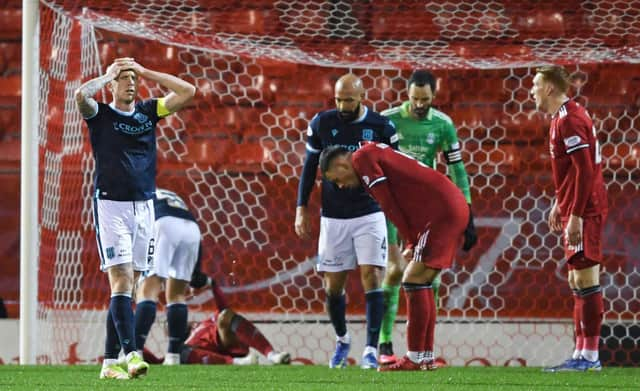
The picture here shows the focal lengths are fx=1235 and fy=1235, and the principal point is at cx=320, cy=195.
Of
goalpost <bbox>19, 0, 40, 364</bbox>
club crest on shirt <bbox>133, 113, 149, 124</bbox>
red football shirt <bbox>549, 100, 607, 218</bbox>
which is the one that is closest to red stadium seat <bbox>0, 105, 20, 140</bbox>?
goalpost <bbox>19, 0, 40, 364</bbox>

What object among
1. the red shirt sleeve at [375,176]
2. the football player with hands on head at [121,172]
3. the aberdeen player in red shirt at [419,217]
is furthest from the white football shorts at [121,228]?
the red shirt sleeve at [375,176]

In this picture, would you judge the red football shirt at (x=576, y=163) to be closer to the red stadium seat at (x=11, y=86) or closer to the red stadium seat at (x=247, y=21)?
the red stadium seat at (x=247, y=21)

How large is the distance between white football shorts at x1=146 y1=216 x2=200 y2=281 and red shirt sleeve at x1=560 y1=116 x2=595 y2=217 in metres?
2.28

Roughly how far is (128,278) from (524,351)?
2755 millimetres

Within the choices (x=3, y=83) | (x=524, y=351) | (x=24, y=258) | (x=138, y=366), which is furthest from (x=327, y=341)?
(x=3, y=83)

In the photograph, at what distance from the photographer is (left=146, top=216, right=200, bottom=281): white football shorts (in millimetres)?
6758

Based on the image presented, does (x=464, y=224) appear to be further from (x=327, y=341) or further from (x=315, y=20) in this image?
(x=315, y=20)

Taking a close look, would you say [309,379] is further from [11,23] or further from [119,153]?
[11,23]

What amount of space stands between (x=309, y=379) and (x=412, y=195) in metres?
0.94

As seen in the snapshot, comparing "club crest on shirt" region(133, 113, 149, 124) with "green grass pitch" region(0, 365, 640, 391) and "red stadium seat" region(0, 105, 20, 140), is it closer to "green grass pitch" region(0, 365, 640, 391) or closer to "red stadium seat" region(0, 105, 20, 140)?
"green grass pitch" region(0, 365, 640, 391)

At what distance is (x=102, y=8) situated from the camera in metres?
7.54

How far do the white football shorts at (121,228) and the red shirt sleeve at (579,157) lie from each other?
190 centimetres

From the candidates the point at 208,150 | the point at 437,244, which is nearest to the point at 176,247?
the point at 208,150

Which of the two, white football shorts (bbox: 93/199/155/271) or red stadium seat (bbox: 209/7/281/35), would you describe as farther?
red stadium seat (bbox: 209/7/281/35)
